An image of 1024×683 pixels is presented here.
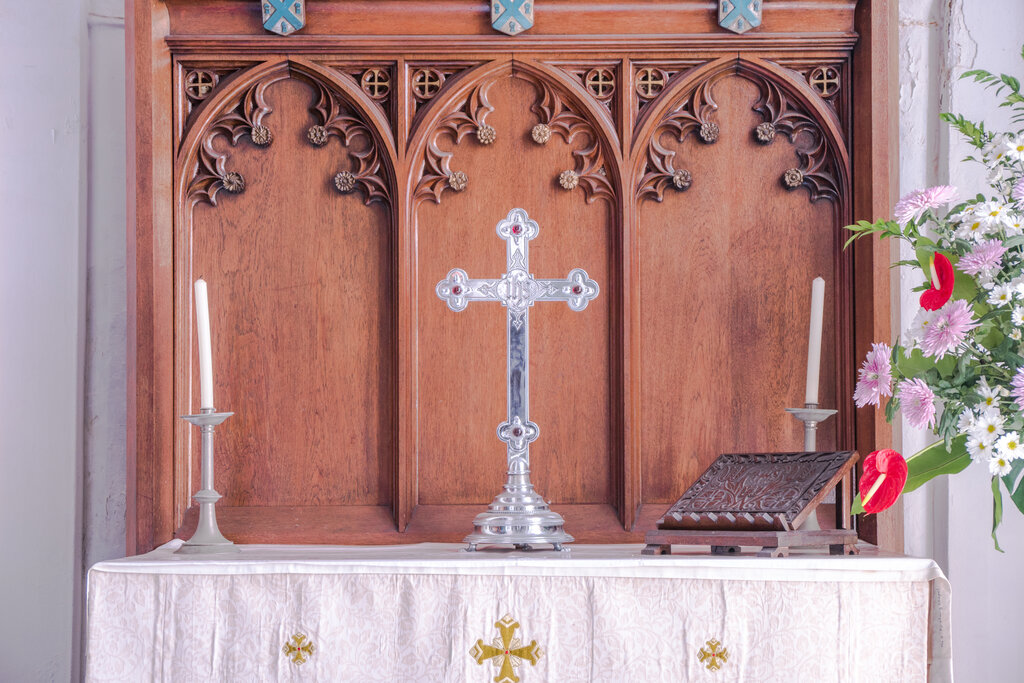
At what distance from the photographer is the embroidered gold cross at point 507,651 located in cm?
223

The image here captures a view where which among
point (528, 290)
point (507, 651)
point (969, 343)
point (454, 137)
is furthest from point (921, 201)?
point (454, 137)

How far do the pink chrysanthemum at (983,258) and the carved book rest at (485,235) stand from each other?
3.21 ft

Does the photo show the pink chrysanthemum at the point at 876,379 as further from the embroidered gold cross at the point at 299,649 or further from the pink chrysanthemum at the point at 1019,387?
the embroidered gold cross at the point at 299,649

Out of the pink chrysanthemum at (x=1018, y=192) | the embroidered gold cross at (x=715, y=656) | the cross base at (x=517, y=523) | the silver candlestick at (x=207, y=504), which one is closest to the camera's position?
the pink chrysanthemum at (x=1018, y=192)

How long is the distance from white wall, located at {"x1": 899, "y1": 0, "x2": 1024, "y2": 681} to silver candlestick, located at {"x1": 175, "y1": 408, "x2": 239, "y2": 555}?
207 cm

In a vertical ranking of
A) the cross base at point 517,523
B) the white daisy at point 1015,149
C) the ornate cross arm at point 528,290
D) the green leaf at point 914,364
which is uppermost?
the white daisy at point 1015,149

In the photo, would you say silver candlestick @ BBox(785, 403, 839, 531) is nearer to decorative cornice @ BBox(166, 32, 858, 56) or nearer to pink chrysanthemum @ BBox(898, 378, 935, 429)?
pink chrysanthemum @ BBox(898, 378, 935, 429)

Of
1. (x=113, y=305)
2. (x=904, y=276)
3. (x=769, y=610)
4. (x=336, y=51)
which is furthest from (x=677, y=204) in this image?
(x=113, y=305)

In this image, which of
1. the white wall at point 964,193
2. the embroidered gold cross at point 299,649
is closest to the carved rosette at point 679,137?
the white wall at point 964,193

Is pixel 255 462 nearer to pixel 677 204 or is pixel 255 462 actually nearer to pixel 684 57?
pixel 677 204

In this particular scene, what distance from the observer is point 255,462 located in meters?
3.00

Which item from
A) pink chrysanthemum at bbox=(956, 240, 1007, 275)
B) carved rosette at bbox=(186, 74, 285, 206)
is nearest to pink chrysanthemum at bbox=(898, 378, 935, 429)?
pink chrysanthemum at bbox=(956, 240, 1007, 275)

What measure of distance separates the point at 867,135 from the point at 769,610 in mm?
1452

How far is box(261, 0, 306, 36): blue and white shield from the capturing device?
9.70 feet
